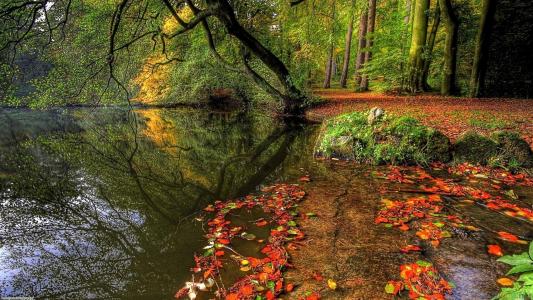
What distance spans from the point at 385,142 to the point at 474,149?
1.55 m

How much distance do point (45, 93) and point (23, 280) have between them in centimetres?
537

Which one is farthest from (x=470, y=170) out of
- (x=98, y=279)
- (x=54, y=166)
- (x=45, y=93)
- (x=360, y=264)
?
(x=54, y=166)

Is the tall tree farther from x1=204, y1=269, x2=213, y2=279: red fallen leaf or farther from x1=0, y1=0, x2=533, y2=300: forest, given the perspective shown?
x1=204, y1=269, x2=213, y2=279: red fallen leaf

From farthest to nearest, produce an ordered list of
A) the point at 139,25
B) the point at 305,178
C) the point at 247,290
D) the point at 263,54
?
the point at 263,54 → the point at 139,25 → the point at 305,178 → the point at 247,290

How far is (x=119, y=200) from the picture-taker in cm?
555

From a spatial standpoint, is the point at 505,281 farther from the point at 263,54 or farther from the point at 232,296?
the point at 263,54

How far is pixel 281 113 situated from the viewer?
592 inches

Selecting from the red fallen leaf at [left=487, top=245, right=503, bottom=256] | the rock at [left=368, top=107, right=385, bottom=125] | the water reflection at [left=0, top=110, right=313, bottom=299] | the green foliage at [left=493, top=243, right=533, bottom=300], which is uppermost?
the rock at [left=368, top=107, right=385, bottom=125]

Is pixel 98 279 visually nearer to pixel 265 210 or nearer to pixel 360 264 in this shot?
Answer: pixel 265 210

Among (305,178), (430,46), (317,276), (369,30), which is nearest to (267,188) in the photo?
(305,178)

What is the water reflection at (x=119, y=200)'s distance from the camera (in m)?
3.27

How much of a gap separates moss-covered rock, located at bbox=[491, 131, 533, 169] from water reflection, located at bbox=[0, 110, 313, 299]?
3617mm

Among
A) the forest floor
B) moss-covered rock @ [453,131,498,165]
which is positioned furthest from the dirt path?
the forest floor

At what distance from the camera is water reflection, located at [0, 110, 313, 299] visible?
3.27m
